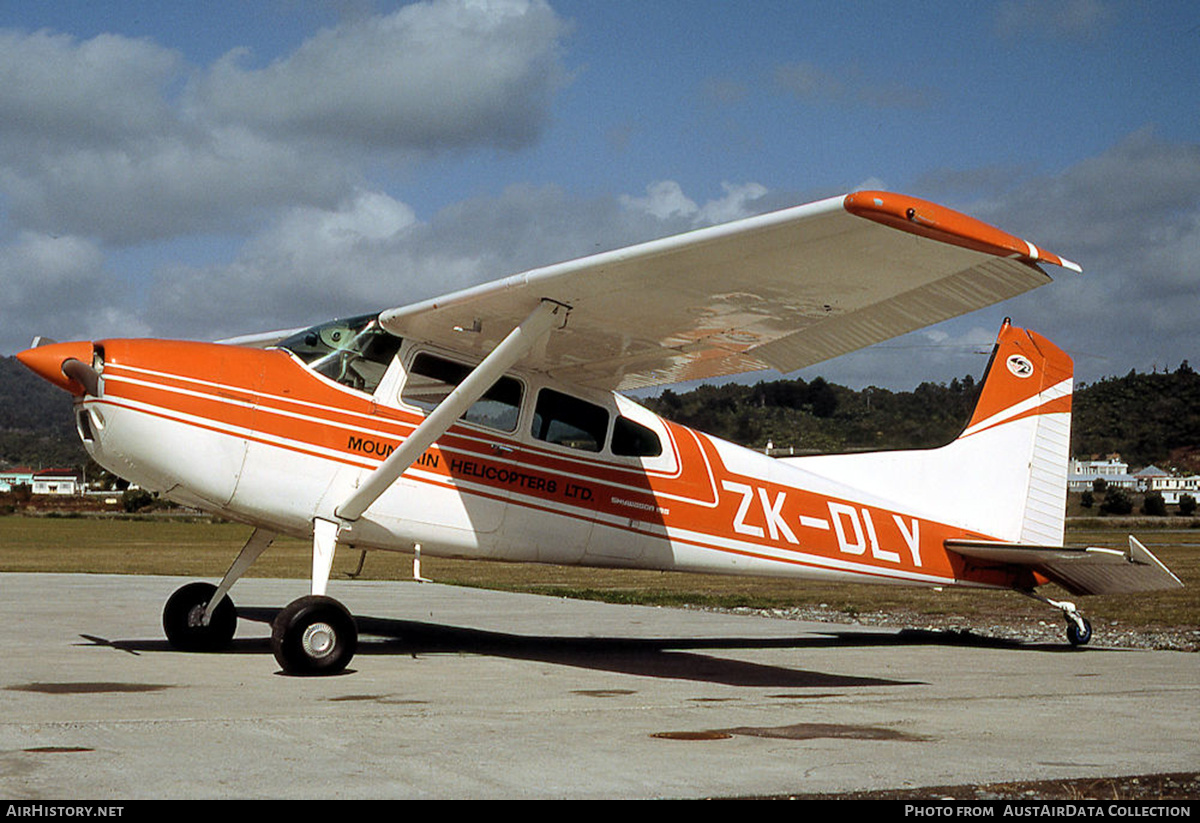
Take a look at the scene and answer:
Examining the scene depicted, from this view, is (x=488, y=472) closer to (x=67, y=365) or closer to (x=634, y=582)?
(x=67, y=365)

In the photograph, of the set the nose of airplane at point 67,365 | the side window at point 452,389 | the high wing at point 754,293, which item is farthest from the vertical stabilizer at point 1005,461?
the nose of airplane at point 67,365

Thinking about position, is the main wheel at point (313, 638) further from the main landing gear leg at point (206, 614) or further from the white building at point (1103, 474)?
the white building at point (1103, 474)

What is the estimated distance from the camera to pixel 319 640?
8.73m

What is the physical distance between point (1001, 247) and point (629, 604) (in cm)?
1160

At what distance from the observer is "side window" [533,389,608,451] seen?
10398mm

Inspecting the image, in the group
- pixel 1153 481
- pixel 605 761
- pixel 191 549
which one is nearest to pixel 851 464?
pixel 605 761

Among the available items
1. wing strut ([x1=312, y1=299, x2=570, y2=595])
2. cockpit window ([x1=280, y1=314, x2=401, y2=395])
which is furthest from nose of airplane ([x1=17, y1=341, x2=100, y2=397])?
wing strut ([x1=312, y1=299, x2=570, y2=595])

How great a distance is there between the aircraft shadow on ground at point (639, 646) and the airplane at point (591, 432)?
82 centimetres

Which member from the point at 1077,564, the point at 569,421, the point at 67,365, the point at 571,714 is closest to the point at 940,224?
the point at 571,714

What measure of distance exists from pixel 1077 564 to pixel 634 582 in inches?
474

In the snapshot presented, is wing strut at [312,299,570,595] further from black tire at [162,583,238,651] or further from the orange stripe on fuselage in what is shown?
black tire at [162,583,238,651]

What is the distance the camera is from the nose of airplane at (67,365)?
8.56m

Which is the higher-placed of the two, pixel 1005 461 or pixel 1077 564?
pixel 1005 461

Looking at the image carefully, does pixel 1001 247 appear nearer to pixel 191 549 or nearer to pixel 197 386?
pixel 197 386
